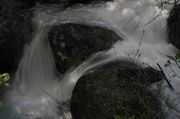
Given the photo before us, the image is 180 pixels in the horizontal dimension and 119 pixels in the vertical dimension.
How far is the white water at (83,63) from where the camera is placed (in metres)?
5.05

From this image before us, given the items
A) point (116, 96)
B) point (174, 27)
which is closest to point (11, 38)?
point (116, 96)

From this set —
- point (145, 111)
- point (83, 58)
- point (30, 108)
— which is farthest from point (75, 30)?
point (145, 111)

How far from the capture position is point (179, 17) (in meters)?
5.63

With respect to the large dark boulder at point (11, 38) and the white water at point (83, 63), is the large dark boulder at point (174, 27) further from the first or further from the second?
the large dark boulder at point (11, 38)

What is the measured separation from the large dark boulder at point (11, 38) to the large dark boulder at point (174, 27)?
239 centimetres

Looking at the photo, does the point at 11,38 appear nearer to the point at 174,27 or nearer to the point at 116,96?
the point at 116,96

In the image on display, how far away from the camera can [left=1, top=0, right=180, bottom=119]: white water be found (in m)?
5.05

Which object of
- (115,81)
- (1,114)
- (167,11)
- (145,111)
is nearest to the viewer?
(145,111)

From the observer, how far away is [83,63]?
5305mm

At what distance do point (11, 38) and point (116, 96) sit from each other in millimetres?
2299

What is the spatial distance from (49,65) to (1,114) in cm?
111

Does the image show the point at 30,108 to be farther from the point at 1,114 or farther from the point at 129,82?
the point at 129,82

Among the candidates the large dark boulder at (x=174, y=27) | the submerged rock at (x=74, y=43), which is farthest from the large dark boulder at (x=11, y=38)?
the large dark boulder at (x=174, y=27)

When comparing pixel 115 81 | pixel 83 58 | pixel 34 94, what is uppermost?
pixel 115 81
